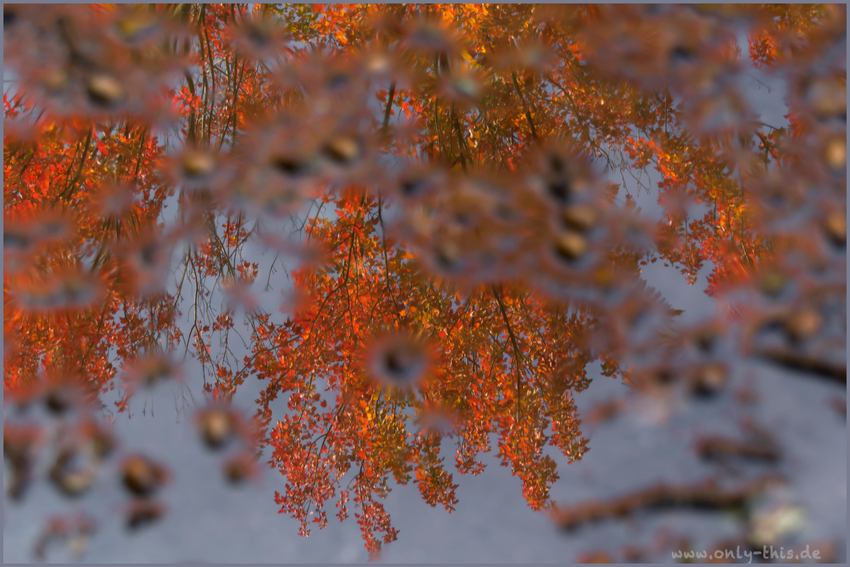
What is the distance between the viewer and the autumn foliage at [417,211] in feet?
7.20

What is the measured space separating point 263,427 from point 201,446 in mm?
502

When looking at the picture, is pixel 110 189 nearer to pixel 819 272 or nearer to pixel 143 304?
pixel 143 304

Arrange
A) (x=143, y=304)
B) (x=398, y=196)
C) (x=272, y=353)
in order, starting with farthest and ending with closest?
(x=272, y=353), (x=143, y=304), (x=398, y=196)

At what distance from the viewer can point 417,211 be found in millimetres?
2564

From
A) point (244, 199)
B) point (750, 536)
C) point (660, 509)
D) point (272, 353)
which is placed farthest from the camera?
point (272, 353)

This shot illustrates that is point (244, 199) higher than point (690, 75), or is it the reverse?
point (690, 75)

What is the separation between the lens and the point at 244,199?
→ 2479 millimetres

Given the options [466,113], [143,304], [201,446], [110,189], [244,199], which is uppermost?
[466,113]

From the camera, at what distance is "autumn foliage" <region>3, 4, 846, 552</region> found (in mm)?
2193

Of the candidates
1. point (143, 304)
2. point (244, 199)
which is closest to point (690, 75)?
point (244, 199)

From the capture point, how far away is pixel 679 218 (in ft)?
9.76

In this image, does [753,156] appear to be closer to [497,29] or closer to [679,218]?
[679,218]

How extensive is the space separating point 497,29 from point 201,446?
3871mm

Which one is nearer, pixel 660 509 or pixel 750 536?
pixel 750 536
